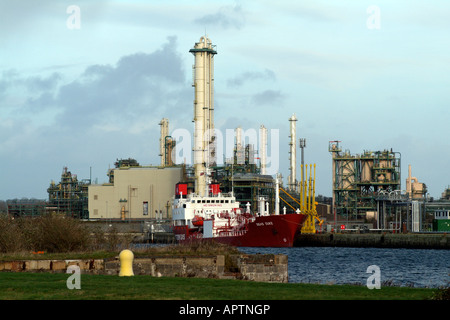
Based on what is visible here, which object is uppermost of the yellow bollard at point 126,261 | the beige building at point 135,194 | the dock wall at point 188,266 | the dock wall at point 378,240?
the beige building at point 135,194

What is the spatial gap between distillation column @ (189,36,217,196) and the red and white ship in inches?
516

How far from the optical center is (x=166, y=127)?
15238cm

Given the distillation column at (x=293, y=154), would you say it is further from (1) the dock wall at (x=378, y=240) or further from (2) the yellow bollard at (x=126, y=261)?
(2) the yellow bollard at (x=126, y=261)

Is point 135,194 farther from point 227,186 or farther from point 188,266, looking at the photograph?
point 188,266

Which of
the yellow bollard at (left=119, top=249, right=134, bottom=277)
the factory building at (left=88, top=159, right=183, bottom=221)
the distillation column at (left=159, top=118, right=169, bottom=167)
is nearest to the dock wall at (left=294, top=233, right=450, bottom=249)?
the factory building at (left=88, top=159, right=183, bottom=221)

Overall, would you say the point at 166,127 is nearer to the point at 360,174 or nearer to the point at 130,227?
the point at 130,227

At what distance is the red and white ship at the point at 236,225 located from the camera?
9275cm

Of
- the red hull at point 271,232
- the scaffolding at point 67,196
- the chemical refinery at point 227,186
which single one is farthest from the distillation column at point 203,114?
the scaffolding at point 67,196

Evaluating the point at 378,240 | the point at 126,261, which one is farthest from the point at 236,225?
the point at 126,261

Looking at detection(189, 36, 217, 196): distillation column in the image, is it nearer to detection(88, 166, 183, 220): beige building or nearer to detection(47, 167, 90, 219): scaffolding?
detection(88, 166, 183, 220): beige building

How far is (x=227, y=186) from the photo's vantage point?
128m

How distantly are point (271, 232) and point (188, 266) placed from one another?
205 ft

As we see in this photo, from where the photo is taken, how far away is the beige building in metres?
139

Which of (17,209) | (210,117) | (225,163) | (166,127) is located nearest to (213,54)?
(210,117)
